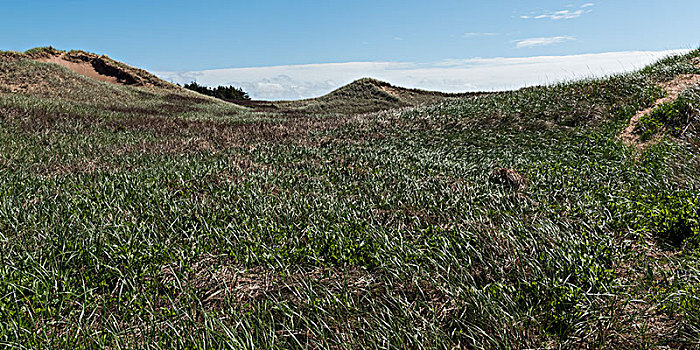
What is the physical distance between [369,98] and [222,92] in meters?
23.9

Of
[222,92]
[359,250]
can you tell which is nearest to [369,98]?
[222,92]

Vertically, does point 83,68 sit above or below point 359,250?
above

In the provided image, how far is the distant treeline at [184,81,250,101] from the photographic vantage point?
177 feet

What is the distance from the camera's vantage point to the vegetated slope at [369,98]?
41.6 m

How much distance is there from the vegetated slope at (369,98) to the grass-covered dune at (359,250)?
104ft

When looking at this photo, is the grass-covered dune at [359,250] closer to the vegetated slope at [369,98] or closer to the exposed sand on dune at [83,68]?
the vegetated slope at [369,98]

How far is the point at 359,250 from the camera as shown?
4.03 metres

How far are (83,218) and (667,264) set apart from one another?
21.2ft

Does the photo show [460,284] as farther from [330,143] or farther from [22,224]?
[330,143]

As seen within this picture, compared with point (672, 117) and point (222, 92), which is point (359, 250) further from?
point (222, 92)

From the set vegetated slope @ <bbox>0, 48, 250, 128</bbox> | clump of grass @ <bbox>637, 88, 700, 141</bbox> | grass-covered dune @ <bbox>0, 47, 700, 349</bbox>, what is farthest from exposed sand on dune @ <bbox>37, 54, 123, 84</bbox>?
clump of grass @ <bbox>637, 88, 700, 141</bbox>

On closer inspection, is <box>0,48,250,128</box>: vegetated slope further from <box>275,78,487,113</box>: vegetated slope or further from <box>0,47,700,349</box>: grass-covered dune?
<box>275,78,487,113</box>: vegetated slope

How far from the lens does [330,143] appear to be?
480 inches

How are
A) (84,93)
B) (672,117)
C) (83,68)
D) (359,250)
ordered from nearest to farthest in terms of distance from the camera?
(359,250)
(672,117)
(84,93)
(83,68)
